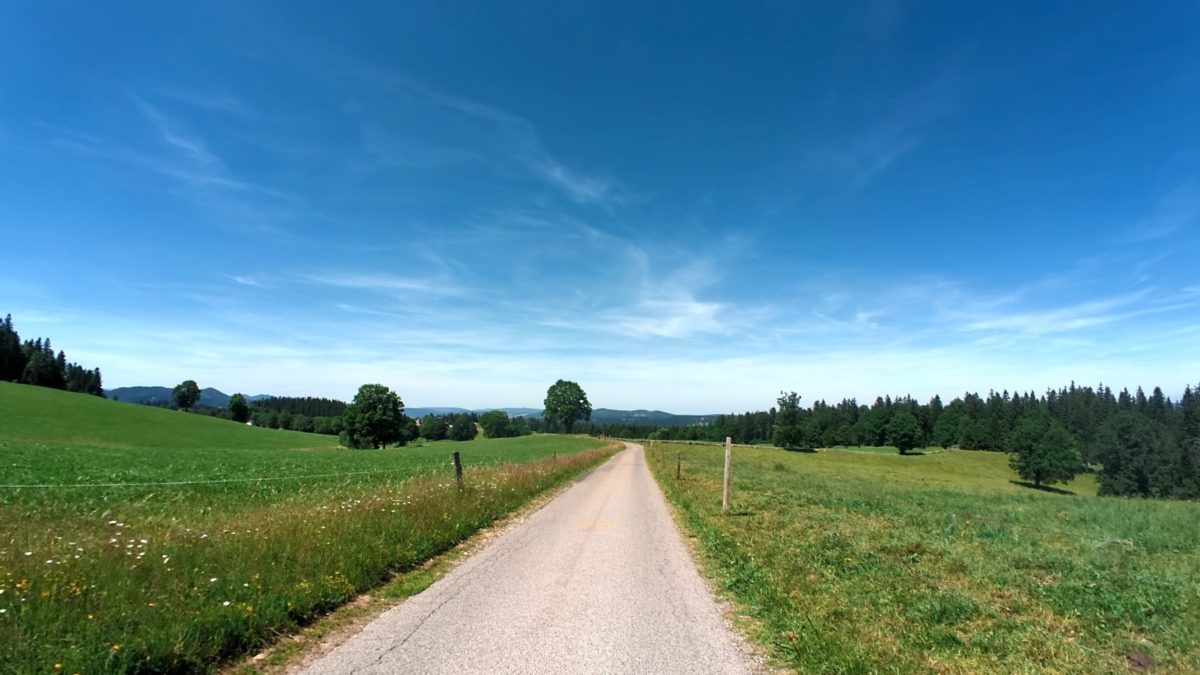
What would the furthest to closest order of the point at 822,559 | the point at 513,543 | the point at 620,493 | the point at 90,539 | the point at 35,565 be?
the point at 620,493 → the point at 513,543 → the point at 822,559 → the point at 90,539 → the point at 35,565

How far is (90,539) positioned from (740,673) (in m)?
8.40

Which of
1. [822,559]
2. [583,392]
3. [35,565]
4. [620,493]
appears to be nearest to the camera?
[35,565]

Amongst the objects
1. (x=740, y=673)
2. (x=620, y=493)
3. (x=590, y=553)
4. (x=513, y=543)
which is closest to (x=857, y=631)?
(x=740, y=673)

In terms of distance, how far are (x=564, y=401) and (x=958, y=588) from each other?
4845 inches

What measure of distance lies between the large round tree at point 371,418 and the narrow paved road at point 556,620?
8000 cm

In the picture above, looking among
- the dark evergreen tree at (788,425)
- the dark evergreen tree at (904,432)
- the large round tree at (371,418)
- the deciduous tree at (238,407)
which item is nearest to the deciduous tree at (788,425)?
the dark evergreen tree at (788,425)

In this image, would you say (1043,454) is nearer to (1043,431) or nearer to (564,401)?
(1043,431)

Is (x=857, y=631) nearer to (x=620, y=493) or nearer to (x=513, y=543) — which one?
(x=513, y=543)

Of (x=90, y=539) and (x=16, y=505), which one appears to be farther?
(x=16, y=505)

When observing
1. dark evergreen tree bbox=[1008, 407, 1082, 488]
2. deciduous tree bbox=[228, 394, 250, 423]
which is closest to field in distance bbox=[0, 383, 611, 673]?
dark evergreen tree bbox=[1008, 407, 1082, 488]

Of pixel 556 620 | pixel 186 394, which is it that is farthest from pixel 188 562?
pixel 186 394

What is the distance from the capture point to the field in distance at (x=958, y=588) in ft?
17.7

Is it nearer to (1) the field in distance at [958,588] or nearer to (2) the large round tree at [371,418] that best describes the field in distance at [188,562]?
(1) the field in distance at [958,588]

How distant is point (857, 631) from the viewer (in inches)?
232
